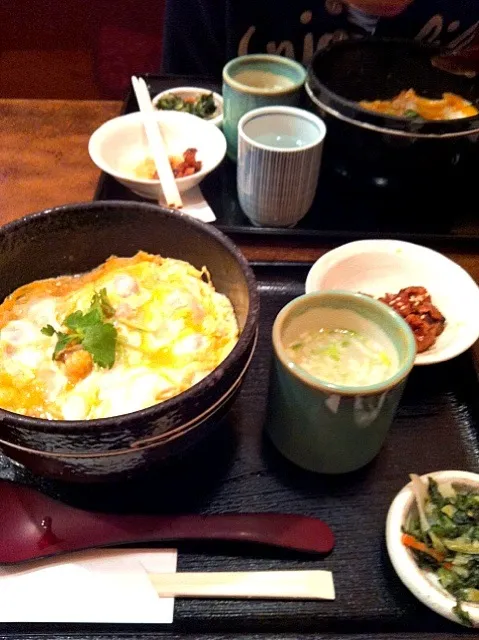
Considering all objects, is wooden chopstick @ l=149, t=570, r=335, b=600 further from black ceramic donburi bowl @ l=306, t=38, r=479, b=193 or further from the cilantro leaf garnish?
black ceramic donburi bowl @ l=306, t=38, r=479, b=193

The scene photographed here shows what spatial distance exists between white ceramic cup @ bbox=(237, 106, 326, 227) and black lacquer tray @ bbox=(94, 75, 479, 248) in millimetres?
50

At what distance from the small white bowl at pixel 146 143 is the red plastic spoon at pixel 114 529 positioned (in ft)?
3.35

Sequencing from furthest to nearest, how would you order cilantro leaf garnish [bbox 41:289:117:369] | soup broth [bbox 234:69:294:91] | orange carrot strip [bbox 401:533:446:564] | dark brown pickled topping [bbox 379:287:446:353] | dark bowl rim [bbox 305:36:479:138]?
soup broth [bbox 234:69:294:91], dark bowl rim [bbox 305:36:479:138], dark brown pickled topping [bbox 379:287:446:353], cilantro leaf garnish [bbox 41:289:117:369], orange carrot strip [bbox 401:533:446:564]

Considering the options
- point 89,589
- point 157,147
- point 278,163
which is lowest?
point 89,589

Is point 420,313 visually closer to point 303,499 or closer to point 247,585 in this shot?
point 303,499

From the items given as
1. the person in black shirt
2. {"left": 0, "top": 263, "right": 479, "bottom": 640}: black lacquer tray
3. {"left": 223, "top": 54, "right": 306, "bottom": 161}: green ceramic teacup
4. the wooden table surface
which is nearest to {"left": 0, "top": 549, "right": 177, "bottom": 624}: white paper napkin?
{"left": 0, "top": 263, "right": 479, "bottom": 640}: black lacquer tray

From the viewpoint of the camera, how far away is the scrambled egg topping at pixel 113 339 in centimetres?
97

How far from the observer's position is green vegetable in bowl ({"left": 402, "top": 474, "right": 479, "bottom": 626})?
2.86 feet

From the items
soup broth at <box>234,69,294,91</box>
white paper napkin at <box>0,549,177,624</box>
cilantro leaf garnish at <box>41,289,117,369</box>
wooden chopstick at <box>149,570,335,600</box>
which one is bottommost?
white paper napkin at <box>0,549,177,624</box>

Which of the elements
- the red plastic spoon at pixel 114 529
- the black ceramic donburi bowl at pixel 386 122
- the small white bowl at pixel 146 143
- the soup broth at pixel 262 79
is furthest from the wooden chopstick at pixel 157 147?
the red plastic spoon at pixel 114 529

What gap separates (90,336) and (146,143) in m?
1.10

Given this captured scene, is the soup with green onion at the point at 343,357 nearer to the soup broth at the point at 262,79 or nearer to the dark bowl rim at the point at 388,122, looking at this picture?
the dark bowl rim at the point at 388,122

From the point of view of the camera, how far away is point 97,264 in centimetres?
126

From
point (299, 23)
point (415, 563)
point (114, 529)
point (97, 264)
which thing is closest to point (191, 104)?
point (299, 23)
